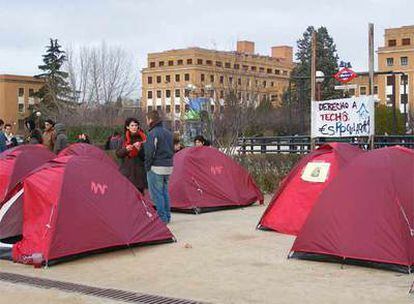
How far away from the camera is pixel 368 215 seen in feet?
26.3

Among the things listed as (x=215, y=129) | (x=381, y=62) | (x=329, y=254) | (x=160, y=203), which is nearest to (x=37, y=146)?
(x=160, y=203)

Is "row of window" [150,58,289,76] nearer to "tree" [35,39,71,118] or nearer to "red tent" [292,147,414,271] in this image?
"tree" [35,39,71,118]

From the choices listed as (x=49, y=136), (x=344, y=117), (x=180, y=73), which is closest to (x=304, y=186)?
(x=344, y=117)

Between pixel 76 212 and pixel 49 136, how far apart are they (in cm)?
576

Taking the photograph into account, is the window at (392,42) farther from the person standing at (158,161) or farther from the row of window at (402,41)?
the person standing at (158,161)

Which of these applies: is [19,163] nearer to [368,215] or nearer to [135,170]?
[135,170]

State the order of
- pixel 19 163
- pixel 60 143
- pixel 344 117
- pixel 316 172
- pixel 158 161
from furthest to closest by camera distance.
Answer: pixel 344 117
pixel 60 143
pixel 19 163
pixel 158 161
pixel 316 172

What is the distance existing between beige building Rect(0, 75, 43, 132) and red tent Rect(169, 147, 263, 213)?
3630 inches

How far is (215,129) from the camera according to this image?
2292 centimetres

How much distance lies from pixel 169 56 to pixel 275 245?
339 feet

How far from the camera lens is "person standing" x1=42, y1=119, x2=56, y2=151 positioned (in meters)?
14.0

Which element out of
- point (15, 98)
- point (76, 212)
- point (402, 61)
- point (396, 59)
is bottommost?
point (76, 212)

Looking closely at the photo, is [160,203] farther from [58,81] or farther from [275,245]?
[58,81]

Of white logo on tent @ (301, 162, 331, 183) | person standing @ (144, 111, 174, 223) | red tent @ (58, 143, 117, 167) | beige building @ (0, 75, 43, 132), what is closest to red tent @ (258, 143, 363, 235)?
white logo on tent @ (301, 162, 331, 183)
